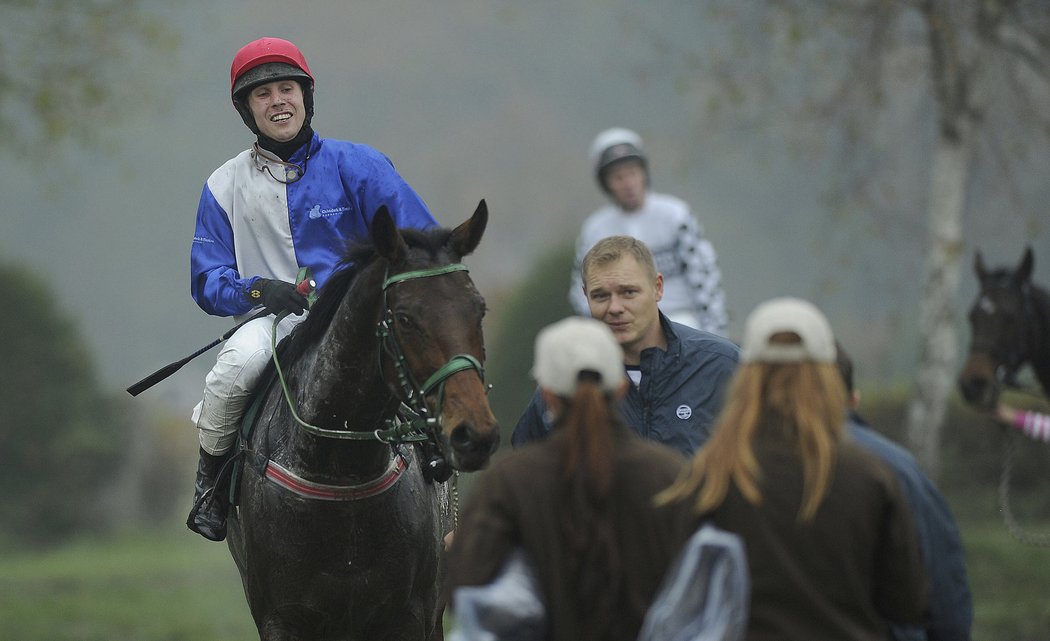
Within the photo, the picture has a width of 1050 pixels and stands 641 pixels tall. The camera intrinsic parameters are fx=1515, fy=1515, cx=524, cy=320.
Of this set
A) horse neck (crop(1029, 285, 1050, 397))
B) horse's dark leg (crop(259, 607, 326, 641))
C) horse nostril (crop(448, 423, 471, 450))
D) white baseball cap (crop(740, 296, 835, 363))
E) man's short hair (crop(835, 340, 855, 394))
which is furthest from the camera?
horse neck (crop(1029, 285, 1050, 397))

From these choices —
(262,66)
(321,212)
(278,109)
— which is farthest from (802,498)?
(262,66)

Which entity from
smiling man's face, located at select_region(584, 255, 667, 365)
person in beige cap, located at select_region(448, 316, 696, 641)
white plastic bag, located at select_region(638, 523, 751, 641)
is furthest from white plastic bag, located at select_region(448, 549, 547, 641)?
smiling man's face, located at select_region(584, 255, 667, 365)

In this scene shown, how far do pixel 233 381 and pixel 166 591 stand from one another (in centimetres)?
1150

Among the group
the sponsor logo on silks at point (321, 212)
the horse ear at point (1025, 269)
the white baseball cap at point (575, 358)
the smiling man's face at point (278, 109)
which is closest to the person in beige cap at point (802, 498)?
the white baseball cap at point (575, 358)

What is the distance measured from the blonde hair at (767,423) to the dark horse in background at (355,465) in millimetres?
1411

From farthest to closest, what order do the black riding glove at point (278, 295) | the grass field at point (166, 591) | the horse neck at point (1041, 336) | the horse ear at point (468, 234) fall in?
the grass field at point (166, 591) → the horse neck at point (1041, 336) → the black riding glove at point (278, 295) → the horse ear at point (468, 234)

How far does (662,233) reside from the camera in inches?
398

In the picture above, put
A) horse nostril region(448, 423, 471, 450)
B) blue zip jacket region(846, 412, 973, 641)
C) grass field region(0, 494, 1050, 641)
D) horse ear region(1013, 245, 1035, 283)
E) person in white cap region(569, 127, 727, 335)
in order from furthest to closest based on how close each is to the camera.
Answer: grass field region(0, 494, 1050, 641) < person in white cap region(569, 127, 727, 335) < horse ear region(1013, 245, 1035, 283) < horse nostril region(448, 423, 471, 450) < blue zip jacket region(846, 412, 973, 641)

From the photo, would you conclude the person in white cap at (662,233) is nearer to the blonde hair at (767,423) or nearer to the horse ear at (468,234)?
the horse ear at (468,234)

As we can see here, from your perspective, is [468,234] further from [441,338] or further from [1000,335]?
[1000,335]

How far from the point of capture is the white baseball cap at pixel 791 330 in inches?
139

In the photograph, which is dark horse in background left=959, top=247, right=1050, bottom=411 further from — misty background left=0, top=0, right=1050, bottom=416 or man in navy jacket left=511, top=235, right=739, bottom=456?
misty background left=0, top=0, right=1050, bottom=416

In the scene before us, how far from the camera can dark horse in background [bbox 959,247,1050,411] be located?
9.01 metres

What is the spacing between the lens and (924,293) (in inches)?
605
